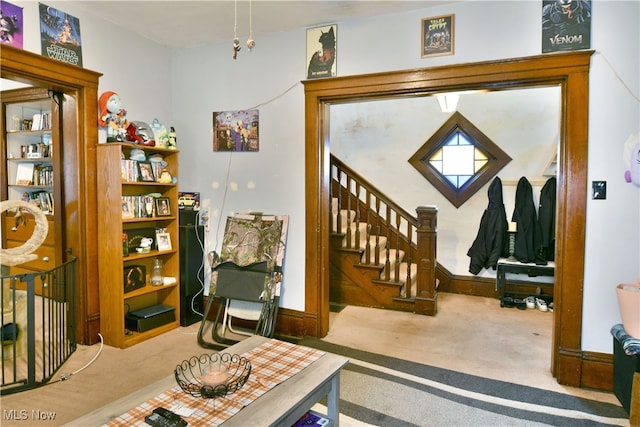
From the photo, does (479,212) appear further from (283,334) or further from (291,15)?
(291,15)

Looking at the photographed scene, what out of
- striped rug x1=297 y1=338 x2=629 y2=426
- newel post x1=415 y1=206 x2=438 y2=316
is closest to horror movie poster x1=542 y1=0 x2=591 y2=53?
newel post x1=415 y1=206 x2=438 y2=316

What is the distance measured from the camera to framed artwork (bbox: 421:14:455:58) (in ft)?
10.0

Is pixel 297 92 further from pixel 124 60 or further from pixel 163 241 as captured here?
pixel 163 241

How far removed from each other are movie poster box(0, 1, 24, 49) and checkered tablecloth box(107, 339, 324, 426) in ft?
8.70

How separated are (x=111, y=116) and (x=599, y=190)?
3800mm

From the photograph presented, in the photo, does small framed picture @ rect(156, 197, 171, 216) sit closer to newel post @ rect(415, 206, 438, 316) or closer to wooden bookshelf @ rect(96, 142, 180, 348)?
wooden bookshelf @ rect(96, 142, 180, 348)

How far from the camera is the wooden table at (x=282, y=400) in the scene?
1.52 meters

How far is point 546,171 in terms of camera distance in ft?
15.8

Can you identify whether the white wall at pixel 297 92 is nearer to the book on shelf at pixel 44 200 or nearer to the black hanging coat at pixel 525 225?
the book on shelf at pixel 44 200

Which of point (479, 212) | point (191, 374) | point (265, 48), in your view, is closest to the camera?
point (191, 374)

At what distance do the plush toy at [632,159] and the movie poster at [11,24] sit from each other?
13.8 ft

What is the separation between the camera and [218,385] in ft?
5.50

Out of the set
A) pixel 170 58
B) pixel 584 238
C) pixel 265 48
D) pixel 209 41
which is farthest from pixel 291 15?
pixel 584 238

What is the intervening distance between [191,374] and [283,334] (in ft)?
6.56
